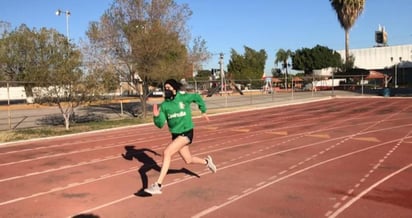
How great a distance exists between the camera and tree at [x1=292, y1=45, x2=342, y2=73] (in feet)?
253

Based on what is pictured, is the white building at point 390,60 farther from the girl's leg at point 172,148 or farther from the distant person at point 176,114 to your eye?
the girl's leg at point 172,148

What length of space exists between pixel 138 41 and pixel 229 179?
49.1ft

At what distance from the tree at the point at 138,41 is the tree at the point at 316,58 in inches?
2282

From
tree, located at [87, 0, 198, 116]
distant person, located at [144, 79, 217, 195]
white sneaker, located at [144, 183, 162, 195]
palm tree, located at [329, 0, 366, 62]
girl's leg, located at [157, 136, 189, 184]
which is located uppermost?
palm tree, located at [329, 0, 366, 62]

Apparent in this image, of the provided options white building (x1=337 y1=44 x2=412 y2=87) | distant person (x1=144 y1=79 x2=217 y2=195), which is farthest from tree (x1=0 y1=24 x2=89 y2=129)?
white building (x1=337 y1=44 x2=412 y2=87)

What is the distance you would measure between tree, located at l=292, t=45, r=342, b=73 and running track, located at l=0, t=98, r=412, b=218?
6513cm

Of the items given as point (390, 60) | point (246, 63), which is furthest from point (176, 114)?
point (246, 63)

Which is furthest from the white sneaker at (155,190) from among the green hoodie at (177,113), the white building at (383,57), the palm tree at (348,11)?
the white building at (383,57)

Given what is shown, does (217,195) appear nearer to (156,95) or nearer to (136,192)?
(136,192)

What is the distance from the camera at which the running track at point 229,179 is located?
246 inches

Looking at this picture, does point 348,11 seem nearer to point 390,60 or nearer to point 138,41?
point 390,60

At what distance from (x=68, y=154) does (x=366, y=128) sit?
992 centimetres

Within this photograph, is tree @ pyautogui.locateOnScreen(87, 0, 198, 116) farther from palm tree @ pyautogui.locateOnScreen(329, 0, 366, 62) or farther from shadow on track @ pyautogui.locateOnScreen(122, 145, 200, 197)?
palm tree @ pyautogui.locateOnScreen(329, 0, 366, 62)

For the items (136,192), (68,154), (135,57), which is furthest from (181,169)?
(135,57)
